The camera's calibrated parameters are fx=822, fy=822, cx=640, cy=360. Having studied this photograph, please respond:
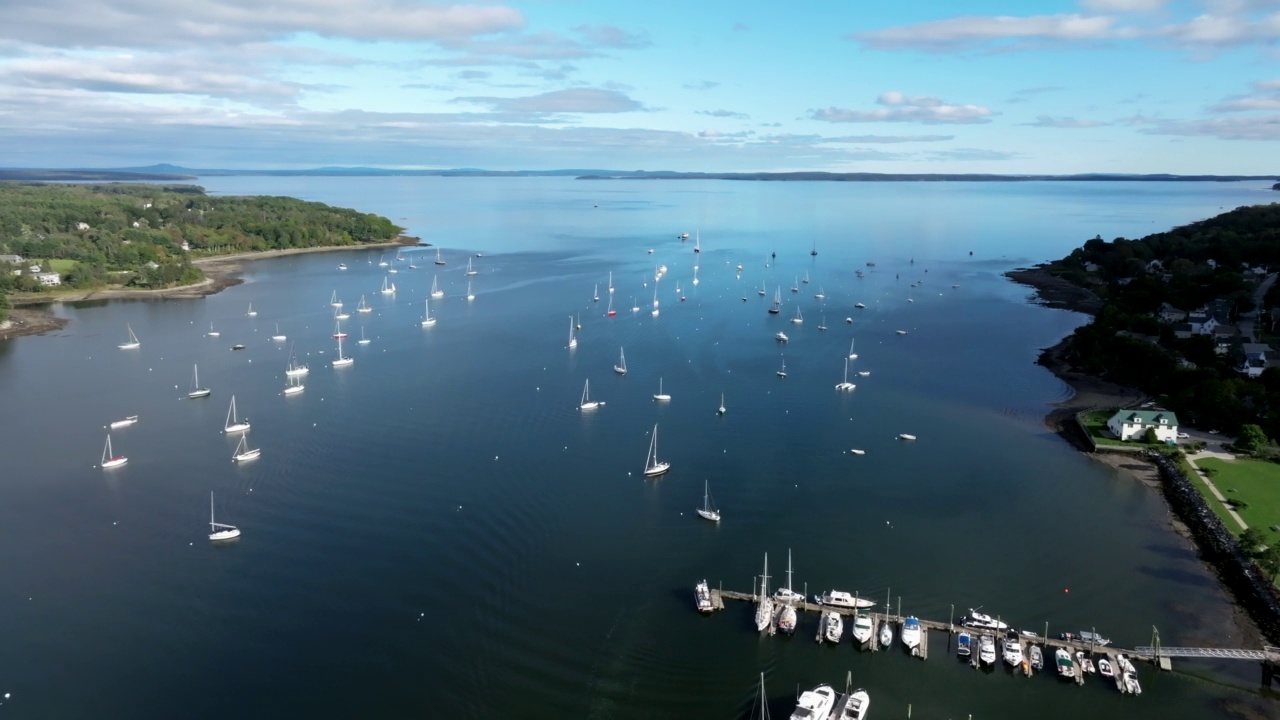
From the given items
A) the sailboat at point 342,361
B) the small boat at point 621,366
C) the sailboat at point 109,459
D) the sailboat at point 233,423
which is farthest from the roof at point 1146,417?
the sailboat at point 109,459

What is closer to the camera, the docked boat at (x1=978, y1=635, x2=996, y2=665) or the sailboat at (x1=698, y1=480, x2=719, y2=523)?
the docked boat at (x1=978, y1=635, x2=996, y2=665)

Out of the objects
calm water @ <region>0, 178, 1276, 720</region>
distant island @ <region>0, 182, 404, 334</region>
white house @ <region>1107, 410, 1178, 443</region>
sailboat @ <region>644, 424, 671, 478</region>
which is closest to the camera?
calm water @ <region>0, 178, 1276, 720</region>

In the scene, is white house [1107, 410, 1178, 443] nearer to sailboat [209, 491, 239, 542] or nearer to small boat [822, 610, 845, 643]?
small boat [822, 610, 845, 643]

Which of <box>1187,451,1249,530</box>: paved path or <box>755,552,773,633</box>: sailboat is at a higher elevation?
<box>1187,451,1249,530</box>: paved path

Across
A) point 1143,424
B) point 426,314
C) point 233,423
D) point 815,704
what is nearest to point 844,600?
point 815,704

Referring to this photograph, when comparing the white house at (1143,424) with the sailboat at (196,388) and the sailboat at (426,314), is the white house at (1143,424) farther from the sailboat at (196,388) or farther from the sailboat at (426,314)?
the sailboat at (426,314)

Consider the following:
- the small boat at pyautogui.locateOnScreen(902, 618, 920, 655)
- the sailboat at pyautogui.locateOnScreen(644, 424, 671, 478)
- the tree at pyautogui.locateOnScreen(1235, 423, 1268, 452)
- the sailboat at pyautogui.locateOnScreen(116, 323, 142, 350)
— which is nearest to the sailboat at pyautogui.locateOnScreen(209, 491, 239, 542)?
the sailboat at pyautogui.locateOnScreen(644, 424, 671, 478)
